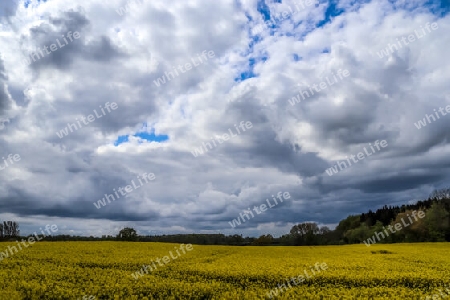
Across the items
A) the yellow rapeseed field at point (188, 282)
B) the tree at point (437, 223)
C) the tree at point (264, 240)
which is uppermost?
the yellow rapeseed field at point (188, 282)

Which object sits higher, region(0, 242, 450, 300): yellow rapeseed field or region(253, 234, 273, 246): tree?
region(0, 242, 450, 300): yellow rapeseed field

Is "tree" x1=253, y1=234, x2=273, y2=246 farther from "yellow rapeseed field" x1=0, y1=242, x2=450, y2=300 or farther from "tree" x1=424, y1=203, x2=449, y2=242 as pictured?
"yellow rapeseed field" x1=0, y1=242, x2=450, y2=300

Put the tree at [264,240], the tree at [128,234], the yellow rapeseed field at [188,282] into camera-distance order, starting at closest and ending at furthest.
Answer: the yellow rapeseed field at [188,282] → the tree at [128,234] → the tree at [264,240]

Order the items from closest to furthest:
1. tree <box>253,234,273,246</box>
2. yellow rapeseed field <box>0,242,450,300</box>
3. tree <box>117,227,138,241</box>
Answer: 1. yellow rapeseed field <box>0,242,450,300</box>
2. tree <box>117,227,138,241</box>
3. tree <box>253,234,273,246</box>

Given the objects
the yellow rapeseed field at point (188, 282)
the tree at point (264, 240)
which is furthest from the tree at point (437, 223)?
the yellow rapeseed field at point (188, 282)

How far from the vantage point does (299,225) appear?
126 meters

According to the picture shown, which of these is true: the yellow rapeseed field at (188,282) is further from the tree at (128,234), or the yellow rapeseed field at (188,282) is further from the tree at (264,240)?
the tree at (264,240)

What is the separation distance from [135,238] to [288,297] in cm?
5803

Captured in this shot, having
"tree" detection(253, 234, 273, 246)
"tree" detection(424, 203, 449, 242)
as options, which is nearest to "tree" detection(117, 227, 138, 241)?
"tree" detection(253, 234, 273, 246)

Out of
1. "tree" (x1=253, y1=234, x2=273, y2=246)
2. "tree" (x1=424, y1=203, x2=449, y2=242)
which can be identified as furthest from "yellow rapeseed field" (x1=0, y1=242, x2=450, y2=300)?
"tree" (x1=253, y1=234, x2=273, y2=246)

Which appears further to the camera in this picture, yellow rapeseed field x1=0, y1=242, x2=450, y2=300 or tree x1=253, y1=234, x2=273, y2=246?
tree x1=253, y1=234, x2=273, y2=246

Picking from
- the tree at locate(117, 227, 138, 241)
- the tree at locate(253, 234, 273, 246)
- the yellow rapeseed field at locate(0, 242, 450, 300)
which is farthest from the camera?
the tree at locate(253, 234, 273, 246)

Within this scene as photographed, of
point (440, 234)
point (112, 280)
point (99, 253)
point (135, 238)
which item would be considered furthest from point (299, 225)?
point (112, 280)

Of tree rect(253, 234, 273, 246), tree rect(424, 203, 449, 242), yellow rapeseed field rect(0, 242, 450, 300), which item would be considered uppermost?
yellow rapeseed field rect(0, 242, 450, 300)
